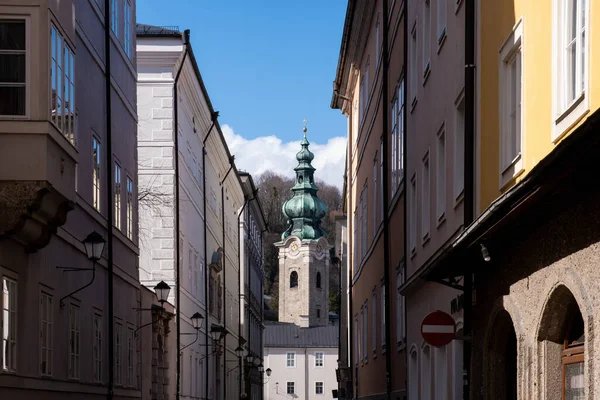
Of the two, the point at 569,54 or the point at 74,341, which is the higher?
the point at 569,54

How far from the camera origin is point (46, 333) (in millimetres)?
18062

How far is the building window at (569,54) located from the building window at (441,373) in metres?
8.68

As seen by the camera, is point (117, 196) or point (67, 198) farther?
point (117, 196)

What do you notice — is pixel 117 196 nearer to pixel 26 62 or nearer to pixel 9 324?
pixel 9 324

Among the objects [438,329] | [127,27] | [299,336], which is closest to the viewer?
[438,329]

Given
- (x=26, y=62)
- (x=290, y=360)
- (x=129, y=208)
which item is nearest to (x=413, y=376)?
(x=129, y=208)

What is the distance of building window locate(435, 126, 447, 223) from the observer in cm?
1767

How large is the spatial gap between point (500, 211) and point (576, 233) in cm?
99

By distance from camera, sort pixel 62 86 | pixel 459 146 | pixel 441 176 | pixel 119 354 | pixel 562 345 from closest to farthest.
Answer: pixel 562 345
pixel 459 146
pixel 62 86
pixel 441 176
pixel 119 354

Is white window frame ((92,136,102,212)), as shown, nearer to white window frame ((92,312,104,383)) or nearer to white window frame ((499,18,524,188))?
white window frame ((92,312,104,383))

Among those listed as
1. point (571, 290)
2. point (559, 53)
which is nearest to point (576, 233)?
point (571, 290)

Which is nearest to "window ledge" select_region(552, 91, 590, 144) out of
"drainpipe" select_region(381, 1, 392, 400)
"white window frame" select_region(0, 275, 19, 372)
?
"white window frame" select_region(0, 275, 19, 372)

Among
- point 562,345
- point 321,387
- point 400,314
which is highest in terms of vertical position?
point 400,314

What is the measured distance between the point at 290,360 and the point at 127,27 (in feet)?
352
